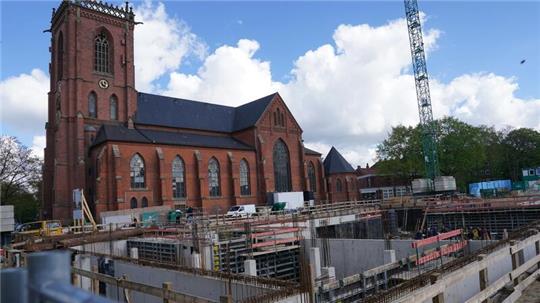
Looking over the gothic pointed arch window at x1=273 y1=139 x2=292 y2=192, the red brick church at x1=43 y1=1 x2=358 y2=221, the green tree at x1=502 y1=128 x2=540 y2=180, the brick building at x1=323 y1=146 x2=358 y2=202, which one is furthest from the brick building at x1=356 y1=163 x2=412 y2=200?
the red brick church at x1=43 y1=1 x2=358 y2=221

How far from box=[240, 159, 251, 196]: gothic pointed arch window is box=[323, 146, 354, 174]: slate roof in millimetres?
18277

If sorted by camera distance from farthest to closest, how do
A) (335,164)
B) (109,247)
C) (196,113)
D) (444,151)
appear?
(335,164)
(444,151)
(196,113)
(109,247)

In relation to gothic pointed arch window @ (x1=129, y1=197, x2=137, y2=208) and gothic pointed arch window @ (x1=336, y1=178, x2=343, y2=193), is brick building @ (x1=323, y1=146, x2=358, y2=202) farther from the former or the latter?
gothic pointed arch window @ (x1=129, y1=197, x2=137, y2=208)

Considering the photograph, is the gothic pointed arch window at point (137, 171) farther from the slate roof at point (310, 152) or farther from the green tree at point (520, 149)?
the green tree at point (520, 149)

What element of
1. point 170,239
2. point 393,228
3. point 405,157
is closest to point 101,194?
point 170,239

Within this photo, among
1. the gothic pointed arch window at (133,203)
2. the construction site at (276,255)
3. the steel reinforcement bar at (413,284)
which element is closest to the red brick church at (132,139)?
the gothic pointed arch window at (133,203)

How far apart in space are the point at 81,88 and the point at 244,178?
21.2 metres

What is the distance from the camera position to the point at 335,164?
65.6 metres

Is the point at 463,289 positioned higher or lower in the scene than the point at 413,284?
lower

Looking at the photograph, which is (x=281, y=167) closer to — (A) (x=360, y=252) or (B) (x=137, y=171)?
(B) (x=137, y=171)

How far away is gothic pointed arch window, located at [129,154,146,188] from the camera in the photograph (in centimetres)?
4131

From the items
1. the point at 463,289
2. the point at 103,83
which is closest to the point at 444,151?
the point at 103,83

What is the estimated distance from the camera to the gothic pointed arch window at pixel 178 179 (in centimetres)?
4462

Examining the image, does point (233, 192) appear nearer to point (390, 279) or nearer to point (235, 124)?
point (235, 124)
